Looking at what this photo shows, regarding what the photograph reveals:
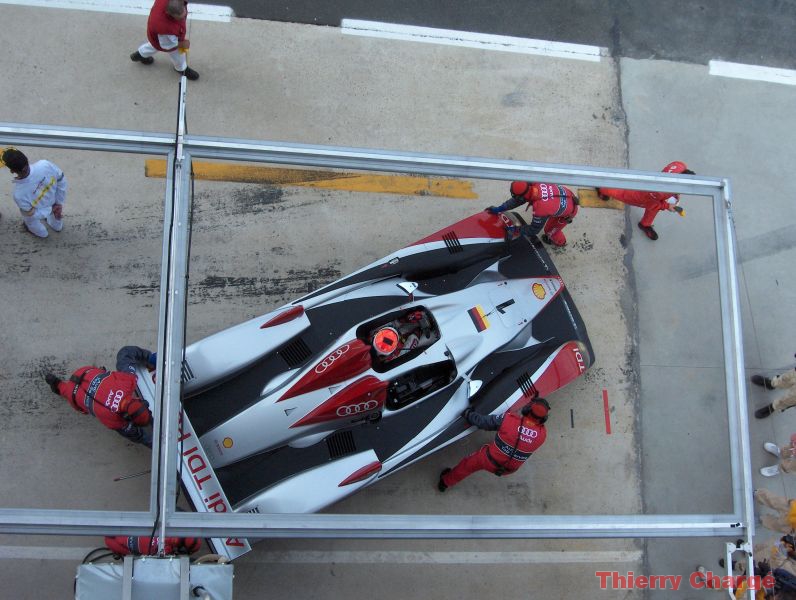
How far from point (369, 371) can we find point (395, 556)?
181cm

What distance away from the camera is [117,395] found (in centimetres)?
481

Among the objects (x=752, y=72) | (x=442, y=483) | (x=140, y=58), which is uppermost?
(x=752, y=72)

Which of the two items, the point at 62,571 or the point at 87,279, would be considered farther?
the point at 87,279

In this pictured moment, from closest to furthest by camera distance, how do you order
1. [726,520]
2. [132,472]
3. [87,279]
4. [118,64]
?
1. [726,520]
2. [132,472]
3. [87,279]
4. [118,64]

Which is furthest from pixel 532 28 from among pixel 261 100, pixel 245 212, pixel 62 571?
pixel 62 571

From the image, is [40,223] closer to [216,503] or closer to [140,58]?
[140,58]

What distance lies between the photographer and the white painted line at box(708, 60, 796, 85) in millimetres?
7719

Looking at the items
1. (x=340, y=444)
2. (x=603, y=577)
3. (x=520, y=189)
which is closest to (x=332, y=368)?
(x=340, y=444)

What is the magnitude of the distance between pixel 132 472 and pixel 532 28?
6.21m

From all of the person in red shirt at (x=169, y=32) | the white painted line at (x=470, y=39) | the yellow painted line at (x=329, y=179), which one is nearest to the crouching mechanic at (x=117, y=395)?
the yellow painted line at (x=329, y=179)

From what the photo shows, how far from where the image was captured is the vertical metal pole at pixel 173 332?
378cm

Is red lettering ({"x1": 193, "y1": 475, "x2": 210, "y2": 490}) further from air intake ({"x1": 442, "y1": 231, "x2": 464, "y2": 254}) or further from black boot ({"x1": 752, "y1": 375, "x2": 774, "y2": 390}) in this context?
black boot ({"x1": 752, "y1": 375, "x2": 774, "y2": 390})

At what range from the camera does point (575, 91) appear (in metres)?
7.39

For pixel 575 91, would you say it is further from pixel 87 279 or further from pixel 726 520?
pixel 87 279
